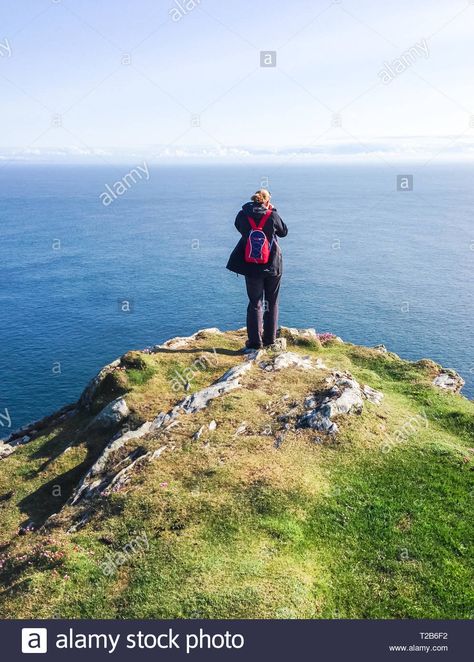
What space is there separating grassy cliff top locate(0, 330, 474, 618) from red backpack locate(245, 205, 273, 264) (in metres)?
5.26

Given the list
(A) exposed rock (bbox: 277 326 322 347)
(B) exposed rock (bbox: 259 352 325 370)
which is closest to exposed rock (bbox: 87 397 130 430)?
(B) exposed rock (bbox: 259 352 325 370)

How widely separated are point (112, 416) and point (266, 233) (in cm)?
1076

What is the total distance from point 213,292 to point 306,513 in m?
80.7

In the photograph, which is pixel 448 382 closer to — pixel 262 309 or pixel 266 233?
pixel 262 309

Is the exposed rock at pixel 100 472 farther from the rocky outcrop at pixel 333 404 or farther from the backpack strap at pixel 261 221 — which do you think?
the backpack strap at pixel 261 221

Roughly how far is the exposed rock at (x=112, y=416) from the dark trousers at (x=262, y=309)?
7397 millimetres

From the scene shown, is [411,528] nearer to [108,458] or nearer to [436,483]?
[436,483]

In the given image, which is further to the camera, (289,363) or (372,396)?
(289,363)

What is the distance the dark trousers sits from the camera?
24297mm

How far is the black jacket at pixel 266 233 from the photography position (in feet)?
75.4

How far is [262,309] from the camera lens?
1024 inches

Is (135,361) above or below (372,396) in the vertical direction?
above

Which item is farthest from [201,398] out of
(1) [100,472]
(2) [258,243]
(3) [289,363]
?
(2) [258,243]

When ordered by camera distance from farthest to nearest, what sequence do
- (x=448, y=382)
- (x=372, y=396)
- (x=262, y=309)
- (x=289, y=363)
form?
(x=448, y=382) < (x=262, y=309) < (x=289, y=363) < (x=372, y=396)
